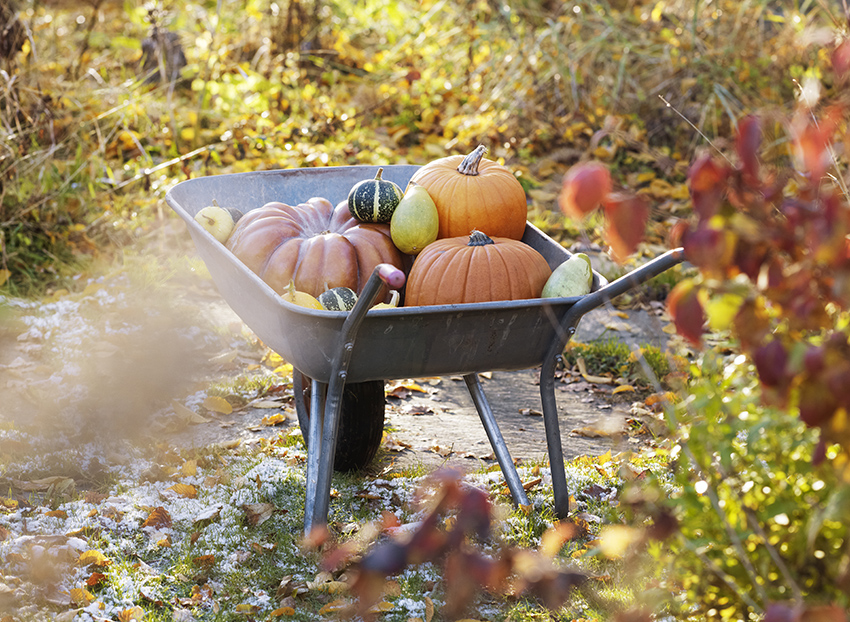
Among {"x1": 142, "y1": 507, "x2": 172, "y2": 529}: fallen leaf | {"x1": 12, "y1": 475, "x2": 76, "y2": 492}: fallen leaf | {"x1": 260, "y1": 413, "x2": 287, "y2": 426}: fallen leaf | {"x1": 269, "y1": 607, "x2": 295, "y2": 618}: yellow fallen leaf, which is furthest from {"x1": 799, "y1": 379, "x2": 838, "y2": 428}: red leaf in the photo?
{"x1": 260, "y1": 413, "x2": 287, "y2": 426}: fallen leaf

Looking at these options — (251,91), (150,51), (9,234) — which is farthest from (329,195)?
(150,51)

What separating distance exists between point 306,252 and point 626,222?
4.90ft

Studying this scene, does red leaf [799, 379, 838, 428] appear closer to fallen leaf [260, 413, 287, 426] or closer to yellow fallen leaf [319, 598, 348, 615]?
Result: yellow fallen leaf [319, 598, 348, 615]

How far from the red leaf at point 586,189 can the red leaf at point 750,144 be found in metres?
0.18

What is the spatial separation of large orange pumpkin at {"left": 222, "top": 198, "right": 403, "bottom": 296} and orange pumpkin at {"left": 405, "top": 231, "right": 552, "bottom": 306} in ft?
0.57

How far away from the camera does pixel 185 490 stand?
276cm

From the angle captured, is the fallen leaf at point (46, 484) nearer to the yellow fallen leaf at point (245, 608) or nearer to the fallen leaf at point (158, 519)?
the fallen leaf at point (158, 519)

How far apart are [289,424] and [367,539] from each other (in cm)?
110

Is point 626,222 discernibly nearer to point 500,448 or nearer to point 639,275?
point 639,275

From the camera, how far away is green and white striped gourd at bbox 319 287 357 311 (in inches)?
90.0

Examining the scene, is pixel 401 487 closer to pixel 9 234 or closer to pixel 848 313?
pixel 848 313

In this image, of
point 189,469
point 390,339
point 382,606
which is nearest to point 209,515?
point 189,469

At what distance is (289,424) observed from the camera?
339cm

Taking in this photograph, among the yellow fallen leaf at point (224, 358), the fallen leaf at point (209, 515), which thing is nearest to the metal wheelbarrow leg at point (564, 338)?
the fallen leaf at point (209, 515)
